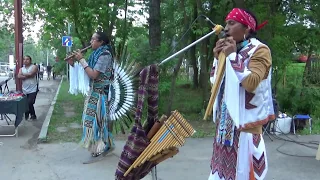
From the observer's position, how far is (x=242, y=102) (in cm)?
294

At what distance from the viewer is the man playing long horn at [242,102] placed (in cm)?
284

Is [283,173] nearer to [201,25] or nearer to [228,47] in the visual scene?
[228,47]

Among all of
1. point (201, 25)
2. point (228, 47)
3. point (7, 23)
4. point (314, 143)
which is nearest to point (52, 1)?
point (201, 25)

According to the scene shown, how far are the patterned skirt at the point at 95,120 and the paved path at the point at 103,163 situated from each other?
→ 35 cm

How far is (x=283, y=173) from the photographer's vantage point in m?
5.79

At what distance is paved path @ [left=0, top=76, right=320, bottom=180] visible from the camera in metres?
5.67

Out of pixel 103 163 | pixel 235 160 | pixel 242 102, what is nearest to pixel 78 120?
pixel 103 163

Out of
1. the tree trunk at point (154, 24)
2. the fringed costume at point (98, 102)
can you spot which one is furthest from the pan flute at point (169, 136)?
the tree trunk at point (154, 24)

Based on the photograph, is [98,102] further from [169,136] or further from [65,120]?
[65,120]

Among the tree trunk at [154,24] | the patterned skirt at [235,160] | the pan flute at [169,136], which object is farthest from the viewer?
the tree trunk at [154,24]

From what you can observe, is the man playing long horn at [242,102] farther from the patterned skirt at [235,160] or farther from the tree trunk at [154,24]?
the tree trunk at [154,24]

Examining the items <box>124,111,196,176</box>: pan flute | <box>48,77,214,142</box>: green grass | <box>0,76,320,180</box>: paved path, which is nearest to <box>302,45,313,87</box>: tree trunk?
<box>48,77,214,142</box>: green grass

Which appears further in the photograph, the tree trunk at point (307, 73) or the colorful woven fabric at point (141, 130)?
the tree trunk at point (307, 73)

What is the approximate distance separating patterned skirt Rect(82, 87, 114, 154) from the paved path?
1.14 feet
